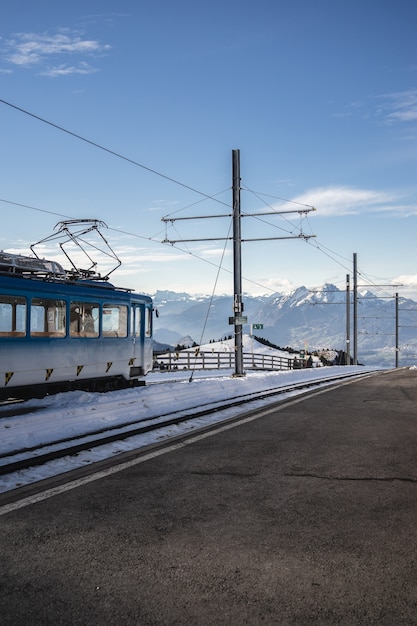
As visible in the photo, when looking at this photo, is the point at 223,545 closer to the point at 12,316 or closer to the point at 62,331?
the point at 12,316

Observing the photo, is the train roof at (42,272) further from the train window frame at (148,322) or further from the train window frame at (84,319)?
the train window frame at (148,322)

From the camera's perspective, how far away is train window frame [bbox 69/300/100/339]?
15.8 metres

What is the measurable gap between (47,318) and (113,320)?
294cm

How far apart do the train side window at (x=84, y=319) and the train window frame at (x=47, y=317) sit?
14.8 inches

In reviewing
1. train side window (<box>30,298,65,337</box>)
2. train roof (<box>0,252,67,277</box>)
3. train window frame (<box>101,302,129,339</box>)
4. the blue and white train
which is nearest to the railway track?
the blue and white train

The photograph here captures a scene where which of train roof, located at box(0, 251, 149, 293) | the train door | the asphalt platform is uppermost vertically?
train roof, located at box(0, 251, 149, 293)

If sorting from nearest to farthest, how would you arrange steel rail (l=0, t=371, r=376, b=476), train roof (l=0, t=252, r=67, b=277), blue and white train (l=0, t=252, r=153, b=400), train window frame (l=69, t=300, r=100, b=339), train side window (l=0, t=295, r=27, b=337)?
1. steel rail (l=0, t=371, r=376, b=476)
2. train side window (l=0, t=295, r=27, b=337)
3. blue and white train (l=0, t=252, r=153, b=400)
4. train roof (l=0, t=252, r=67, b=277)
5. train window frame (l=69, t=300, r=100, b=339)

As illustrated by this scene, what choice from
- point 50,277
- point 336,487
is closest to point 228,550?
point 336,487

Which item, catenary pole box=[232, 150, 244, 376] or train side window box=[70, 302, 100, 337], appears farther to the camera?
catenary pole box=[232, 150, 244, 376]

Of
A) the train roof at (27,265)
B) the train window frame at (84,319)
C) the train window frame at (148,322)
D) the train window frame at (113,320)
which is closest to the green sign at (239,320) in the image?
the train window frame at (148,322)

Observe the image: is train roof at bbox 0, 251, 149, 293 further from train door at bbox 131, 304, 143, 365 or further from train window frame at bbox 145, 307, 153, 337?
train window frame at bbox 145, 307, 153, 337

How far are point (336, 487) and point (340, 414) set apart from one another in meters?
6.43

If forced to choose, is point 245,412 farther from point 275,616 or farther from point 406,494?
point 275,616

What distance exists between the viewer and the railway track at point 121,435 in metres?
7.58
